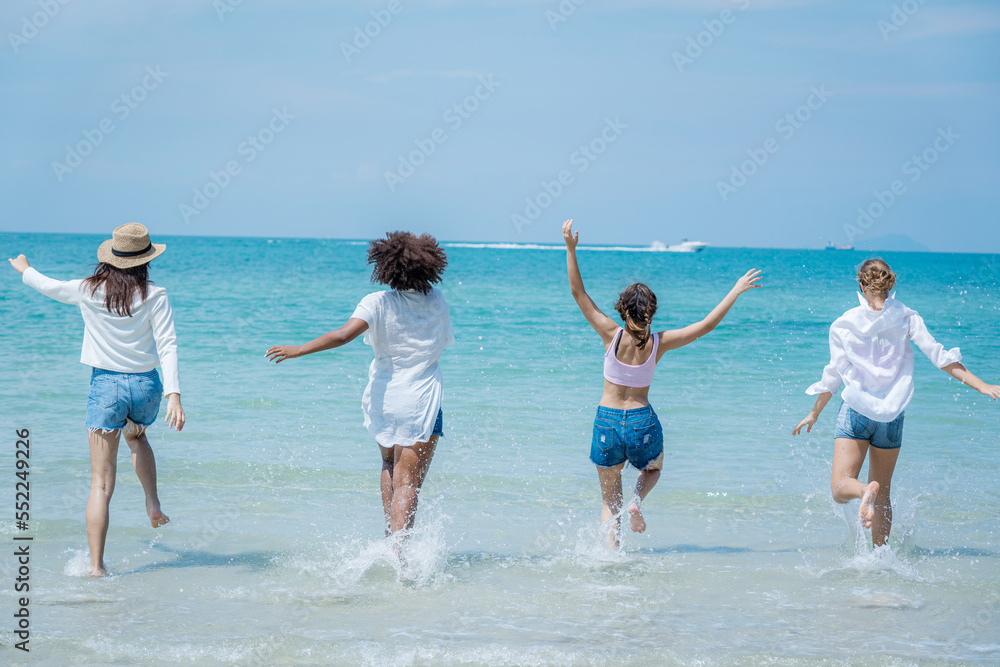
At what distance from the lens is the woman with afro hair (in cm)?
443

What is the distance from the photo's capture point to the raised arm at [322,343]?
4004mm

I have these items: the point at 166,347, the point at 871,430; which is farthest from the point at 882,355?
the point at 166,347

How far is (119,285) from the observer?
4309mm

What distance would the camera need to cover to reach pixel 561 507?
6066mm

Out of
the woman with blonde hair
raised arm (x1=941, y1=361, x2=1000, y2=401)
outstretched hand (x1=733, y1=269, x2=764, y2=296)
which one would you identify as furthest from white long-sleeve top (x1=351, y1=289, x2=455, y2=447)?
raised arm (x1=941, y1=361, x2=1000, y2=401)

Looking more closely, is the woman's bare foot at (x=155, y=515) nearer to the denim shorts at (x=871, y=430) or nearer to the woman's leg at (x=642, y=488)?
the woman's leg at (x=642, y=488)

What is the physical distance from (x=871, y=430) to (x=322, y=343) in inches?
119

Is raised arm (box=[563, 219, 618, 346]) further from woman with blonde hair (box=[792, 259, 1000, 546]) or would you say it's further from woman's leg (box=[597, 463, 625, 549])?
woman with blonde hair (box=[792, 259, 1000, 546])

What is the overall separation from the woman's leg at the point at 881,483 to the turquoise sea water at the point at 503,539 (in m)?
0.12

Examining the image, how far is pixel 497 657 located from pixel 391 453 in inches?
53.7

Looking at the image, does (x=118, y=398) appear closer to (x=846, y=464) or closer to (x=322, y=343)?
(x=322, y=343)

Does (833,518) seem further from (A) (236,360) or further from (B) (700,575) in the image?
(A) (236,360)

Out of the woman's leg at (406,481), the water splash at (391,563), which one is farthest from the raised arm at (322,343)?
the water splash at (391,563)

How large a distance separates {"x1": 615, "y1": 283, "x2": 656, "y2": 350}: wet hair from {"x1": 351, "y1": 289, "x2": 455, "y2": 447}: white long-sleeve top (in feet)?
3.22
